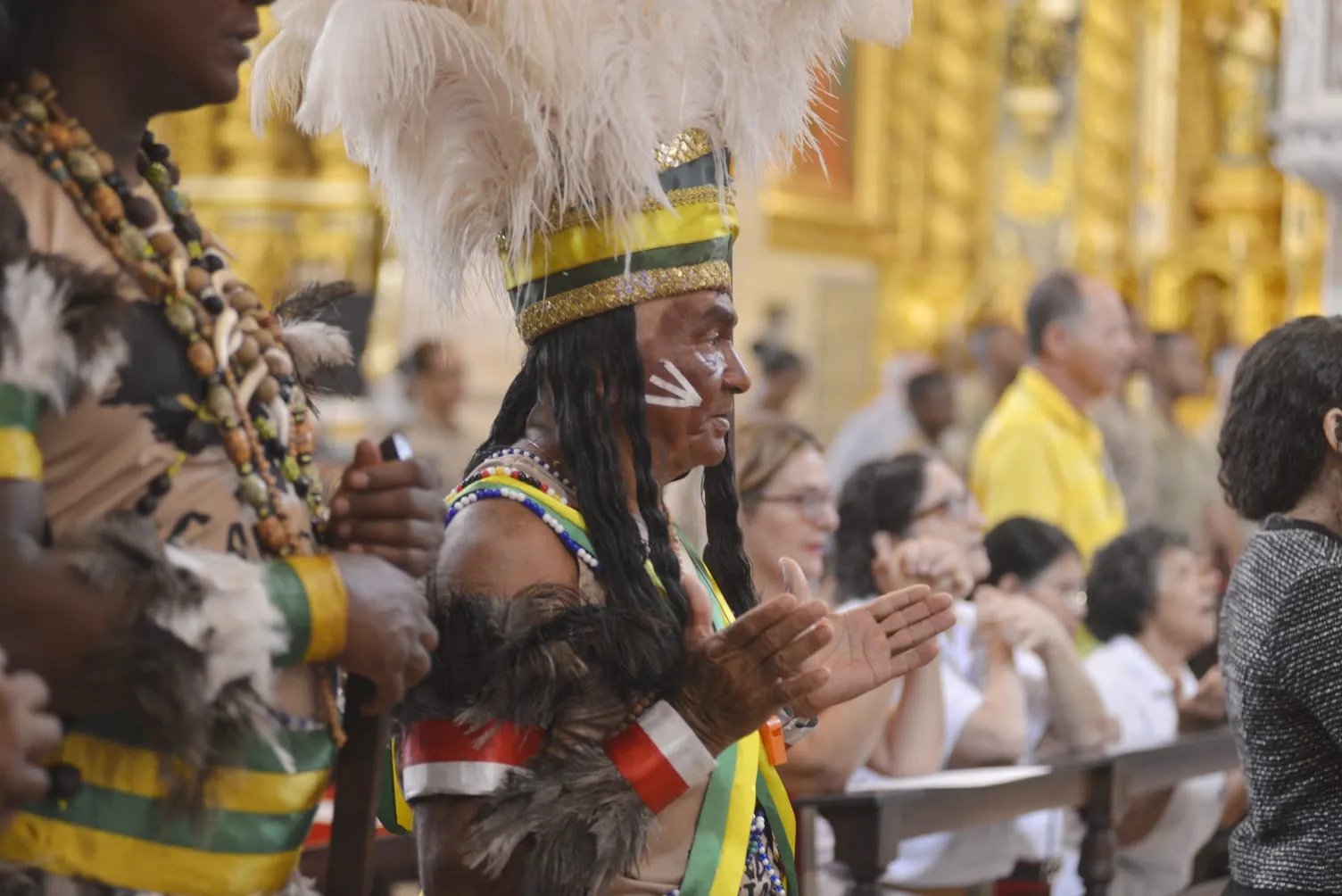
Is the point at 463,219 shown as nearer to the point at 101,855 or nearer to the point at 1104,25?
the point at 101,855

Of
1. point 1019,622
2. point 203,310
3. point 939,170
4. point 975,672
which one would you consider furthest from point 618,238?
point 939,170

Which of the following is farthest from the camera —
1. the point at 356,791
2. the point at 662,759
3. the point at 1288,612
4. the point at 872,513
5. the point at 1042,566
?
the point at 1042,566

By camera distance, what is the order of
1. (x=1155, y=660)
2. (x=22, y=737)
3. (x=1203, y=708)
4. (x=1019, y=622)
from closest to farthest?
(x=22, y=737) < (x=1019, y=622) < (x=1203, y=708) < (x=1155, y=660)

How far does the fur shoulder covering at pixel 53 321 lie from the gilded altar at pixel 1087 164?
11.8 metres

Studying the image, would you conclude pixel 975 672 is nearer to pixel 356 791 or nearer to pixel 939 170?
pixel 356 791

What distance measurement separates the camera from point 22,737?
5.01ft

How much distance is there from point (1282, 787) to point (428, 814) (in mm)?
1332

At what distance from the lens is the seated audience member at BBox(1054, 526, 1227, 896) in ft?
15.6

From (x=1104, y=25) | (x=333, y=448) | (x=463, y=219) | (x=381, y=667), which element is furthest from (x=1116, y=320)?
(x=1104, y=25)

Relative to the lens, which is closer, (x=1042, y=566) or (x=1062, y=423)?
(x=1042, y=566)

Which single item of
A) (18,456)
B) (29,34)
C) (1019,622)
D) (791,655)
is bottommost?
(1019,622)

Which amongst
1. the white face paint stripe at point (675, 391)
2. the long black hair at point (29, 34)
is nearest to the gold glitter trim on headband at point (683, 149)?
the white face paint stripe at point (675, 391)

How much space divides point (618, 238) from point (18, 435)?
94cm

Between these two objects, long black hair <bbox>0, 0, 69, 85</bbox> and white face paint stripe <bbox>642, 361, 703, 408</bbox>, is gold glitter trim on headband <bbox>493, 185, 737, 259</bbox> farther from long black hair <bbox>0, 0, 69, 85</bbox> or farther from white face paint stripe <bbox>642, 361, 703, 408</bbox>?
long black hair <bbox>0, 0, 69, 85</bbox>
